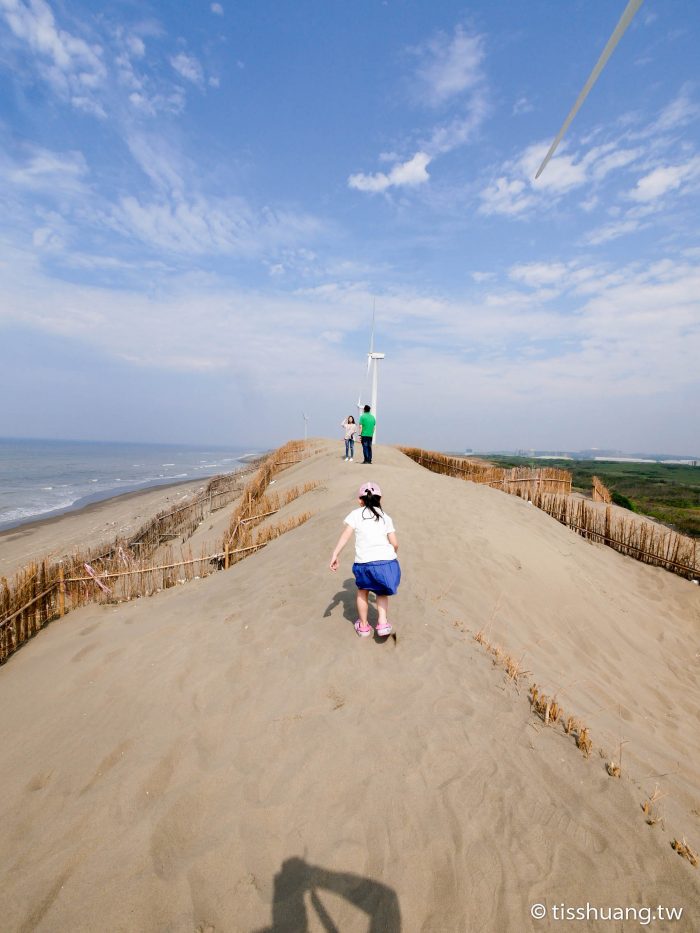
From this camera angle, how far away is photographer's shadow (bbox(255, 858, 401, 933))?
1.97m

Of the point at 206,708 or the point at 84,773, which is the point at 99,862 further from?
the point at 206,708

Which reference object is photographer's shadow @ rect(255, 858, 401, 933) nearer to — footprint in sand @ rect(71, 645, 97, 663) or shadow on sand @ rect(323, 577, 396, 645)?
shadow on sand @ rect(323, 577, 396, 645)

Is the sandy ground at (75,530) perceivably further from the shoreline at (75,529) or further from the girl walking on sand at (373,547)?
the girl walking on sand at (373,547)

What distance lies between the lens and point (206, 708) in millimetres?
3475

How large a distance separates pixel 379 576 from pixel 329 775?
159 cm

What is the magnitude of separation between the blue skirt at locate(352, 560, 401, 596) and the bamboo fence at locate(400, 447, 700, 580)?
827 centimetres

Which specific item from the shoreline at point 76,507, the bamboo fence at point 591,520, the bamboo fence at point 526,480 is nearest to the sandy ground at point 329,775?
the bamboo fence at point 591,520

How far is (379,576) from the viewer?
389 centimetres

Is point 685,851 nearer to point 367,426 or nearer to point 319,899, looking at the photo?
point 319,899

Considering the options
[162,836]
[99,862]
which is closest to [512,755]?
[162,836]

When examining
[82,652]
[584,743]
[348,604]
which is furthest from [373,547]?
[82,652]

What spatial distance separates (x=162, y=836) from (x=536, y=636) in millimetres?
4766

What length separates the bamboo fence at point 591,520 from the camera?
9127 millimetres

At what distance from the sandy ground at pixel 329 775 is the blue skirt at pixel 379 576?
64 centimetres
